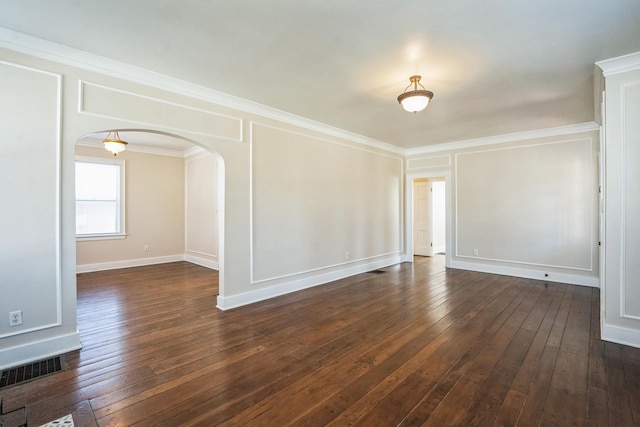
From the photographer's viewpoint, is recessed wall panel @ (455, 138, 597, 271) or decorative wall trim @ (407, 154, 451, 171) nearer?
recessed wall panel @ (455, 138, 597, 271)

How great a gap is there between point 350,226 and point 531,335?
3.29 m

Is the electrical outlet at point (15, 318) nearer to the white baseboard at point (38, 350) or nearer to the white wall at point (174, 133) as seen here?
the white wall at point (174, 133)

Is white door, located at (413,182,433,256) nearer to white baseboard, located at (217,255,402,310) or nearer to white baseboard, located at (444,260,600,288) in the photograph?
white baseboard, located at (444,260,600,288)

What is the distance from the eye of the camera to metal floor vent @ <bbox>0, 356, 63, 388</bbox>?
2.23 m

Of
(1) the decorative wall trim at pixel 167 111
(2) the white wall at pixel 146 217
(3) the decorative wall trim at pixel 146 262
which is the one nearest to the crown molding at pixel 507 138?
(1) the decorative wall trim at pixel 167 111

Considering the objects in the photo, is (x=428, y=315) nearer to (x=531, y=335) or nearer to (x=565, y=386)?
(x=531, y=335)

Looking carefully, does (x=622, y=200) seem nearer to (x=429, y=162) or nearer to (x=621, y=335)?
(x=621, y=335)

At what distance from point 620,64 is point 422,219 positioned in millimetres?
5846

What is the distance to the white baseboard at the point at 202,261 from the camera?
6.35 metres

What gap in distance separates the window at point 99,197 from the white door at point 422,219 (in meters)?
7.55

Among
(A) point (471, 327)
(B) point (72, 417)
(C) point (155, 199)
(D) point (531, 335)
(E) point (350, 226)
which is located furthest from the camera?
(C) point (155, 199)

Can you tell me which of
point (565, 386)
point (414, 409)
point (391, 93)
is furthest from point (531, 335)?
point (391, 93)

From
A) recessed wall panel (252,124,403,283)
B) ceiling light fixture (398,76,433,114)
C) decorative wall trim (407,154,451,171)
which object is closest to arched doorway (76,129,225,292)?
recessed wall panel (252,124,403,283)

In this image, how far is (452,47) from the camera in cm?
261
